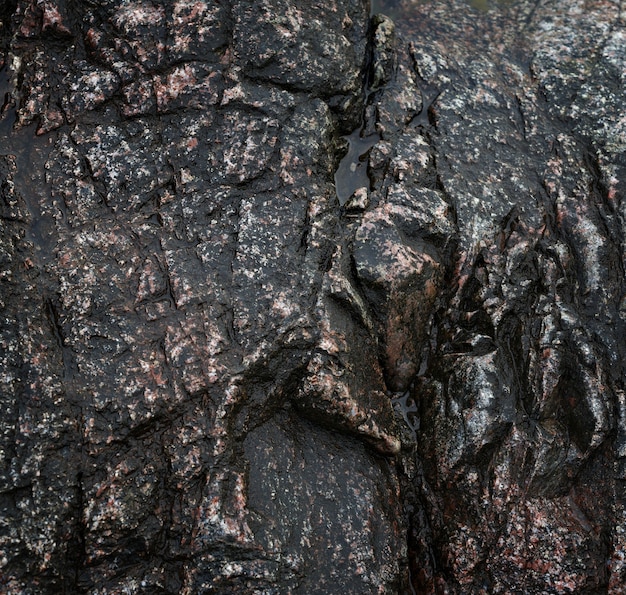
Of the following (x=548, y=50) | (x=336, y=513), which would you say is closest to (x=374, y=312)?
(x=336, y=513)

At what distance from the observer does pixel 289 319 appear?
3113 millimetres

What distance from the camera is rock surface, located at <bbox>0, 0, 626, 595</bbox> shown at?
111 inches

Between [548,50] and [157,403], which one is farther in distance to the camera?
[548,50]

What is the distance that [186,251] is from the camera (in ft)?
10.6

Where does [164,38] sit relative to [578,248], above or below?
above

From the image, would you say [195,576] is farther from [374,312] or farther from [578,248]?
[578,248]

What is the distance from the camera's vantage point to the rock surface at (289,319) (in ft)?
9.25

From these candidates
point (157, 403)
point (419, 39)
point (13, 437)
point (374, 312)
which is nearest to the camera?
point (13, 437)

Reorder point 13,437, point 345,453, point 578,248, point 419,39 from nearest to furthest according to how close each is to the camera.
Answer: point 13,437
point 345,453
point 578,248
point 419,39

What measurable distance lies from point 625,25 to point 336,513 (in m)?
4.01

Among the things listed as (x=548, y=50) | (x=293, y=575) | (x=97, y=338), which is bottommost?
(x=293, y=575)

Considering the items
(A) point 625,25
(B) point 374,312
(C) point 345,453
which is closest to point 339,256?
(B) point 374,312

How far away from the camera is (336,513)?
300cm

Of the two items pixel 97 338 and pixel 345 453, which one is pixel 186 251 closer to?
pixel 97 338
